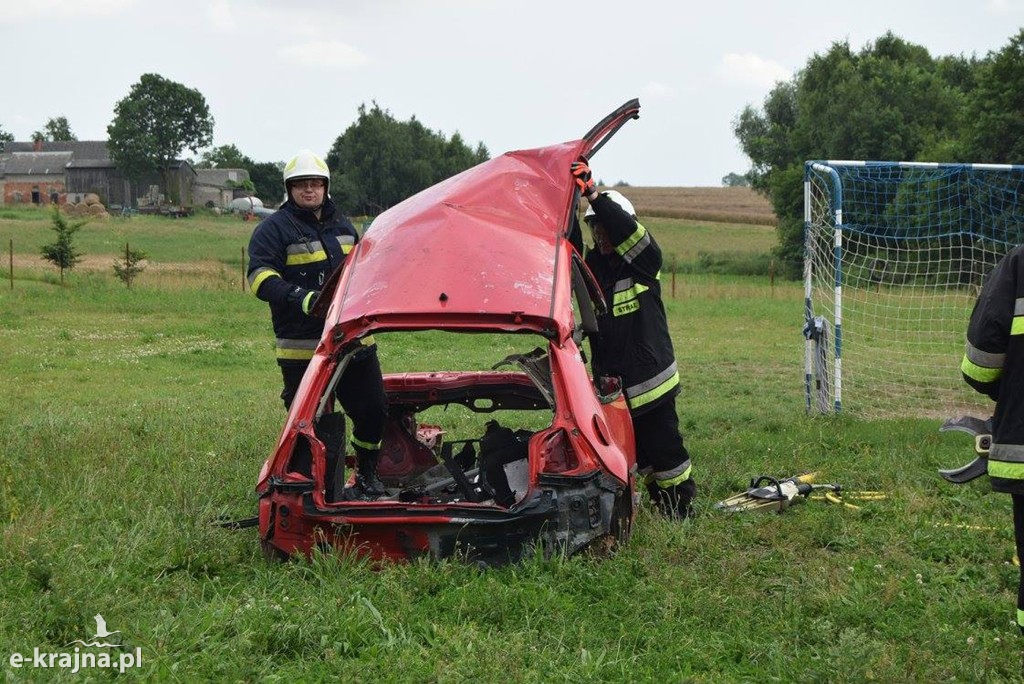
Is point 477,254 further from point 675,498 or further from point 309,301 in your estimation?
point 675,498

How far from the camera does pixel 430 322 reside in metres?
5.47

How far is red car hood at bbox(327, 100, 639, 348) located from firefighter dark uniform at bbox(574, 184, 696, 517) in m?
0.37

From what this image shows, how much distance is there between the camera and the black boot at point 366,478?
626 centimetres

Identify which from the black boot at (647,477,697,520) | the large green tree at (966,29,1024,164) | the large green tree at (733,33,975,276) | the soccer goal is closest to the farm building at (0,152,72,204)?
the large green tree at (733,33,975,276)

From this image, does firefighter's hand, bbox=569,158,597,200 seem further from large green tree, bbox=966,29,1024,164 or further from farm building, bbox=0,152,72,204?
farm building, bbox=0,152,72,204

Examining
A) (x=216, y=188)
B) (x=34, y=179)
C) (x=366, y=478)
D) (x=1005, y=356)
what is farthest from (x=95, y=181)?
(x=1005, y=356)

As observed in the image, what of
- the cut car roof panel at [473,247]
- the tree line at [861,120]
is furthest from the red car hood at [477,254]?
the tree line at [861,120]

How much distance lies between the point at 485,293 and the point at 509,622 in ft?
5.34

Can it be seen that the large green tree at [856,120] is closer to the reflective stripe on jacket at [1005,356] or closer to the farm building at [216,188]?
the reflective stripe on jacket at [1005,356]

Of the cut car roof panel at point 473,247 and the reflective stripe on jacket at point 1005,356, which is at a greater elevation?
the cut car roof panel at point 473,247

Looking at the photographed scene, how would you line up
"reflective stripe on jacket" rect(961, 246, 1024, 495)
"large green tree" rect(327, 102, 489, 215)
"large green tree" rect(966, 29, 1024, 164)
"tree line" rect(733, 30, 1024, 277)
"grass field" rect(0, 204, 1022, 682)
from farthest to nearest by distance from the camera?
"large green tree" rect(327, 102, 489, 215) → "tree line" rect(733, 30, 1024, 277) → "large green tree" rect(966, 29, 1024, 164) → "grass field" rect(0, 204, 1022, 682) → "reflective stripe on jacket" rect(961, 246, 1024, 495)

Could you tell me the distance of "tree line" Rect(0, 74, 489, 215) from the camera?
6725 centimetres

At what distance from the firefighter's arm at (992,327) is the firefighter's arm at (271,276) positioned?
139 inches

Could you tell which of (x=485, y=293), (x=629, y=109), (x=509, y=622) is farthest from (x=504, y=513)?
(x=629, y=109)
